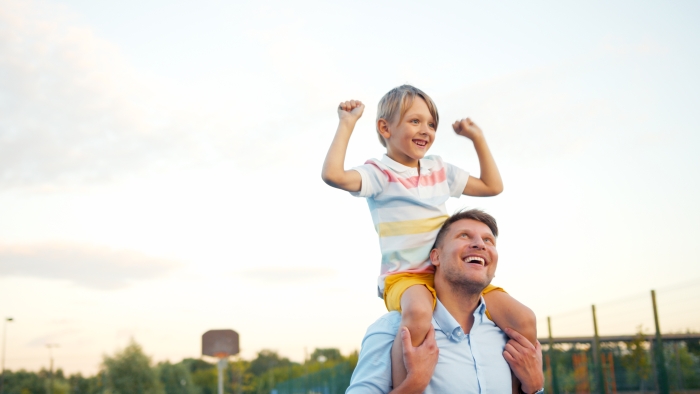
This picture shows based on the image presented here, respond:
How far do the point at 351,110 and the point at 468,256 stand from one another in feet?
3.06

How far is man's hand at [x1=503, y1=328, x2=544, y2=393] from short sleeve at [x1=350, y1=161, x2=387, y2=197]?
0.95 metres

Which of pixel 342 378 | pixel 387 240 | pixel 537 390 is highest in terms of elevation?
pixel 387 240

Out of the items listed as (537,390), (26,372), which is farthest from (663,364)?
(26,372)

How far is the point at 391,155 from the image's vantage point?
11.1 ft

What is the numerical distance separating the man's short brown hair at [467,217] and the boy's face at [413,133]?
362 millimetres

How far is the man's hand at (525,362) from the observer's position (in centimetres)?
296

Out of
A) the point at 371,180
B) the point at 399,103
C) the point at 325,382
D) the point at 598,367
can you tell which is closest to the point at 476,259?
the point at 371,180

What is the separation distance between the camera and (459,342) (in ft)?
9.74

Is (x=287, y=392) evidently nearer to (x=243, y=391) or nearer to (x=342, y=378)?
(x=342, y=378)

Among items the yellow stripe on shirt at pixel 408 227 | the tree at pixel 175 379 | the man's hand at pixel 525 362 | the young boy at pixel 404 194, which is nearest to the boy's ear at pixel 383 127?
the young boy at pixel 404 194

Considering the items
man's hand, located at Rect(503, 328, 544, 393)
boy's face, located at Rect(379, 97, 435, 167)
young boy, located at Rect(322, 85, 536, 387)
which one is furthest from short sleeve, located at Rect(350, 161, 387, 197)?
man's hand, located at Rect(503, 328, 544, 393)

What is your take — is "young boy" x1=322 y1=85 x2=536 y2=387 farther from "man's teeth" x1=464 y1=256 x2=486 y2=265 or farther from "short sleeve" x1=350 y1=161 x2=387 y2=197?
"man's teeth" x1=464 y1=256 x2=486 y2=265

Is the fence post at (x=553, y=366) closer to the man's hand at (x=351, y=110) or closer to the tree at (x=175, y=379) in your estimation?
the man's hand at (x=351, y=110)

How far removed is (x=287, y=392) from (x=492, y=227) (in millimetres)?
37355
